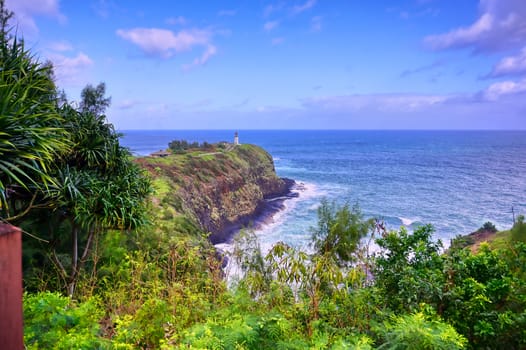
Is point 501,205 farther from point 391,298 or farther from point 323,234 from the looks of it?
point 391,298

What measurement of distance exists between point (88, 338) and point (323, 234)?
34.7ft

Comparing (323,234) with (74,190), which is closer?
(74,190)

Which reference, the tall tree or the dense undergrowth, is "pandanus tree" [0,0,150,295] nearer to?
the dense undergrowth

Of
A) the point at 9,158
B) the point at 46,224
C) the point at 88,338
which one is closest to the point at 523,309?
the point at 88,338

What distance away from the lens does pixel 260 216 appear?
3048 centimetres

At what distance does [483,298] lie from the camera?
145 inches

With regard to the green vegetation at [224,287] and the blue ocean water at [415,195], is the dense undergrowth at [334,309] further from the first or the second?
the blue ocean water at [415,195]

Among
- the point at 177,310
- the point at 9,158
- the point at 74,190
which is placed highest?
the point at 9,158

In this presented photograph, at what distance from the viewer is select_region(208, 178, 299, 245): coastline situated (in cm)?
2489

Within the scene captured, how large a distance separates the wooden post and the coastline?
1645 centimetres

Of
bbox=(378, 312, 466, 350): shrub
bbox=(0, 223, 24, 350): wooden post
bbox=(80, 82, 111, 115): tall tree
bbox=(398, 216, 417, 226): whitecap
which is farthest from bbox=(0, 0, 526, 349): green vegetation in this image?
bbox=(398, 216, 417, 226): whitecap

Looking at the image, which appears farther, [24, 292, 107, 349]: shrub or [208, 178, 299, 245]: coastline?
[208, 178, 299, 245]: coastline

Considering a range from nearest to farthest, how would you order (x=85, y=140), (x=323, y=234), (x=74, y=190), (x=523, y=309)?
(x=523, y=309), (x=74, y=190), (x=85, y=140), (x=323, y=234)

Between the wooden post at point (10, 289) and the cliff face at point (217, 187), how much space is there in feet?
56.6
